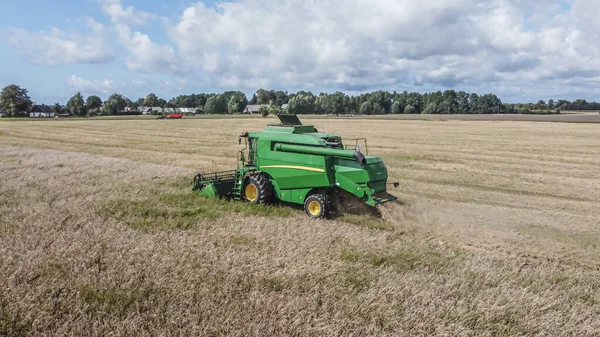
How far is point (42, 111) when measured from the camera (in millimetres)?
125000

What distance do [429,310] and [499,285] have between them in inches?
60.4

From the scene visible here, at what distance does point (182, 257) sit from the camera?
22.7ft

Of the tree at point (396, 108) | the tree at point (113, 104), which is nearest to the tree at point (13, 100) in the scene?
the tree at point (113, 104)

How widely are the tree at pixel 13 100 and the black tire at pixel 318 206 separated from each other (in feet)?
318

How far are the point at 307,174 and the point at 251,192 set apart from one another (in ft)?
6.40

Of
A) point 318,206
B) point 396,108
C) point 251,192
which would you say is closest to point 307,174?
point 318,206

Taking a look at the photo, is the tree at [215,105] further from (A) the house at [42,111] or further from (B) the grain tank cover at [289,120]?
(B) the grain tank cover at [289,120]

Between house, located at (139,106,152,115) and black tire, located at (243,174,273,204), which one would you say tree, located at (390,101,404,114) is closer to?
house, located at (139,106,152,115)

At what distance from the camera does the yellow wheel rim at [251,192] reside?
36.2ft

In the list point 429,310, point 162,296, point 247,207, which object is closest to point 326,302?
point 429,310

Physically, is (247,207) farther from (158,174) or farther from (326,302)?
(158,174)

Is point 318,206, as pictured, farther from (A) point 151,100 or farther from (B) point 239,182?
(A) point 151,100

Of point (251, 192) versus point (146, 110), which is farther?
point (146, 110)

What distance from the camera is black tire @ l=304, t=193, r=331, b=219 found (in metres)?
9.68
